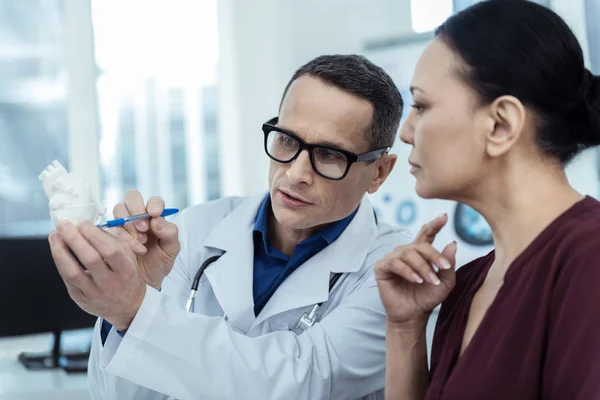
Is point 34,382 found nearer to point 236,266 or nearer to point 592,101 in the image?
point 236,266

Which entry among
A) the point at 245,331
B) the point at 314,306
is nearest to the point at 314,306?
the point at 314,306

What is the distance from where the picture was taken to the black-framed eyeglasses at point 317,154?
5.06ft

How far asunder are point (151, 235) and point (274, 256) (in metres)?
0.38

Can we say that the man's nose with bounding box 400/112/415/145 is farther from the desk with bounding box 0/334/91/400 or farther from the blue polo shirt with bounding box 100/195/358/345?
the desk with bounding box 0/334/91/400

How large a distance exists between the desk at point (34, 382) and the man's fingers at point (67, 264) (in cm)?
113

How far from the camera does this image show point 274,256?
171cm

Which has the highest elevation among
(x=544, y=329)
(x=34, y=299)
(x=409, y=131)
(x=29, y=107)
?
(x=409, y=131)

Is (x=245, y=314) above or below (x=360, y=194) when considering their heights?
below

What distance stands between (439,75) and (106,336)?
0.82 m

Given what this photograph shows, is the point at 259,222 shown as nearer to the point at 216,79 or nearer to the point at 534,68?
the point at 534,68

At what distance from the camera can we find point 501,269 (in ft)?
3.72

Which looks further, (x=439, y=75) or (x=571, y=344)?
(x=439, y=75)

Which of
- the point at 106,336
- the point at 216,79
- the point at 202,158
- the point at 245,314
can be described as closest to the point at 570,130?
the point at 245,314

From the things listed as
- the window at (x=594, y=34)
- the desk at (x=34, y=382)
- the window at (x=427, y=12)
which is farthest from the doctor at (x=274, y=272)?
the window at (x=427, y=12)
